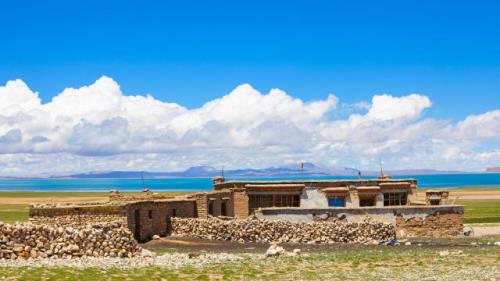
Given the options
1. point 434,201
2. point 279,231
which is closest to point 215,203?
point 279,231

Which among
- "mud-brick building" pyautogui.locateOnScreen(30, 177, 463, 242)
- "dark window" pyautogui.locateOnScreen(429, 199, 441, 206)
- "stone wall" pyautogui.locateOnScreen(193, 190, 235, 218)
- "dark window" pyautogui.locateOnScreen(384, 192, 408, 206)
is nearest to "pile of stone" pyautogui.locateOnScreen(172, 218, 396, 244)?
"mud-brick building" pyautogui.locateOnScreen(30, 177, 463, 242)

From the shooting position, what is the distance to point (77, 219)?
45.9 metres

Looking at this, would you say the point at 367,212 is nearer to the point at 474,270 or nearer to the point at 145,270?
the point at 474,270

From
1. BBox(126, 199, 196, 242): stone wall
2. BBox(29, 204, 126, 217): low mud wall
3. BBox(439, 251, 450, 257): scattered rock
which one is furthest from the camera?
BBox(126, 199, 196, 242): stone wall

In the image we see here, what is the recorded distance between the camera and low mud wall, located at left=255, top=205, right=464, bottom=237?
55.8 meters

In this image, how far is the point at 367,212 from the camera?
56.0m

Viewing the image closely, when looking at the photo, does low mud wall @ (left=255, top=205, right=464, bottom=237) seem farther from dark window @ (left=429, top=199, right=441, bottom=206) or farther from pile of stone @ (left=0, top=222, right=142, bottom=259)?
pile of stone @ (left=0, top=222, right=142, bottom=259)

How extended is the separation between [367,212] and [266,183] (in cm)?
1003

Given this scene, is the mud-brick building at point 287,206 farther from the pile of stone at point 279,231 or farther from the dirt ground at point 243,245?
the pile of stone at point 279,231

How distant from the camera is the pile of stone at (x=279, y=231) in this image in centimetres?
5131

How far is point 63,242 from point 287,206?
28.8 m

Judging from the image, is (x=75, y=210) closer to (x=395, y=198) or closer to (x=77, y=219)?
(x=77, y=219)

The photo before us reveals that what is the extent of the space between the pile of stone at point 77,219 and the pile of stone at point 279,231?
680cm

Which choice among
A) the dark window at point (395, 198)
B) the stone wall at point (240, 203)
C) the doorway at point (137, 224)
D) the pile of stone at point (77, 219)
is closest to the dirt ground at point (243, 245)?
the doorway at point (137, 224)
